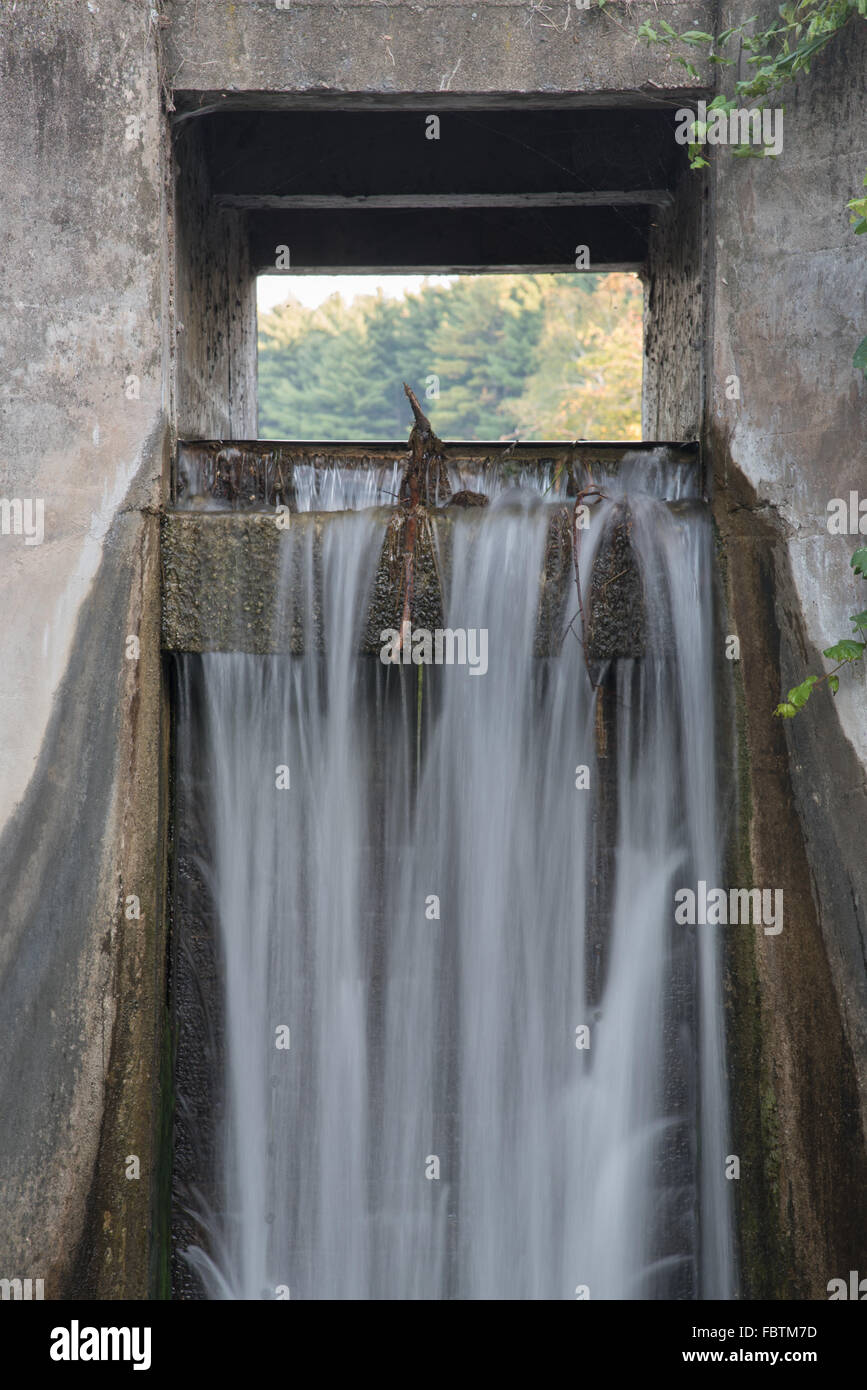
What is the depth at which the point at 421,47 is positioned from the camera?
218 inches

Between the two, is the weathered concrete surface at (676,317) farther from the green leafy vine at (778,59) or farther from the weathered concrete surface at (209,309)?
the weathered concrete surface at (209,309)

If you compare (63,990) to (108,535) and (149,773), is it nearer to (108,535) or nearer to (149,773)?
(149,773)

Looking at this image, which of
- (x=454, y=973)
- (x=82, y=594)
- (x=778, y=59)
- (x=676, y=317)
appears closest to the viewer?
(x=778, y=59)

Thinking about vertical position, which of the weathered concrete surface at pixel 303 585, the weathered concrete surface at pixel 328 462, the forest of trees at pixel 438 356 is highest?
the forest of trees at pixel 438 356

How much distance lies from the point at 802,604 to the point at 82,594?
321 cm

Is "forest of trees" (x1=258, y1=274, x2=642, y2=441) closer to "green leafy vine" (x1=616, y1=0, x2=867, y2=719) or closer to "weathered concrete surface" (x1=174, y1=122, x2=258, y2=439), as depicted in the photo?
"weathered concrete surface" (x1=174, y1=122, x2=258, y2=439)

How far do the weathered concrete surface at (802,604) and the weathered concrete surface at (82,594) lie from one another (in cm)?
266

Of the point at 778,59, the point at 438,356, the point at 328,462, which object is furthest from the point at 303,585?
the point at 438,356

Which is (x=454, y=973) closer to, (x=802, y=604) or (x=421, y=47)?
(x=802, y=604)

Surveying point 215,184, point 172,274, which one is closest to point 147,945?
point 172,274

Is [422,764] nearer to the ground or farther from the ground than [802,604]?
nearer to the ground

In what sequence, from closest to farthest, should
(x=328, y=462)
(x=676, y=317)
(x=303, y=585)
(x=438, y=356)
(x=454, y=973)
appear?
(x=303, y=585) < (x=454, y=973) < (x=328, y=462) < (x=676, y=317) < (x=438, y=356)

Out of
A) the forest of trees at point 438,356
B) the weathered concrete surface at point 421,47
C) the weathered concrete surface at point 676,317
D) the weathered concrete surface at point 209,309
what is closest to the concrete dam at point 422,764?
the weathered concrete surface at point 421,47

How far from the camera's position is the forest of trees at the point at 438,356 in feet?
129
